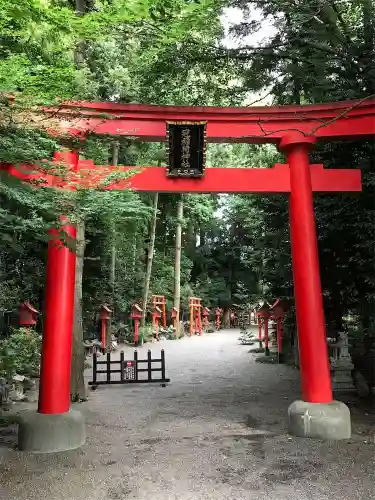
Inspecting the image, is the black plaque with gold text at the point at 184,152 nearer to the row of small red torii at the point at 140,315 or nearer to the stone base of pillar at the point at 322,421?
the stone base of pillar at the point at 322,421

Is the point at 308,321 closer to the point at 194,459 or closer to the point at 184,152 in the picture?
the point at 194,459

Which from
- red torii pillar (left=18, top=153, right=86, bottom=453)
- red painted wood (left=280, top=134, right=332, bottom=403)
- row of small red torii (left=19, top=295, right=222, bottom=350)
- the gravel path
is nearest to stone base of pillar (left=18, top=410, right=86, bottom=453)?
red torii pillar (left=18, top=153, right=86, bottom=453)

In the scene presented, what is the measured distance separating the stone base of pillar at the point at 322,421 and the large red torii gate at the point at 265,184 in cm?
1

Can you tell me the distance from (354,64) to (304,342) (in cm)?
529

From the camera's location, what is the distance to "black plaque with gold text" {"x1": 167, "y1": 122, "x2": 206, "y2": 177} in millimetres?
5926

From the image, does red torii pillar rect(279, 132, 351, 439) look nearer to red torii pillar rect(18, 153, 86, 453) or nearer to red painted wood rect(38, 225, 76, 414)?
red torii pillar rect(18, 153, 86, 453)

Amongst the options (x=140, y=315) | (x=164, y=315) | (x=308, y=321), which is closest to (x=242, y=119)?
(x=308, y=321)

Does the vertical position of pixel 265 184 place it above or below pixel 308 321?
above

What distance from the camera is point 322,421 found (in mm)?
5301

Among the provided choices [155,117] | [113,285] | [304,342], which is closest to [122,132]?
[155,117]

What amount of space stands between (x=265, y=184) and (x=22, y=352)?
718 centimetres

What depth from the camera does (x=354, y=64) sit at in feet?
25.1

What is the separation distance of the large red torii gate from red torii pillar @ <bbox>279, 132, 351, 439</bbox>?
1 centimetres

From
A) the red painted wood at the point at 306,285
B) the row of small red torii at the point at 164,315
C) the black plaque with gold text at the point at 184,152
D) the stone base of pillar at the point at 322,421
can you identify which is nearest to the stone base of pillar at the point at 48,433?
the stone base of pillar at the point at 322,421
